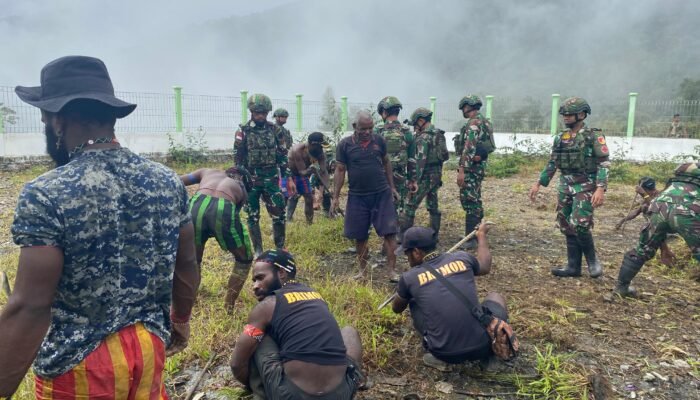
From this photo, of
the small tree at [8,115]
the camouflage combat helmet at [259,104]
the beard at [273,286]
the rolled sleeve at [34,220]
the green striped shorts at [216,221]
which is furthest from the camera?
the small tree at [8,115]

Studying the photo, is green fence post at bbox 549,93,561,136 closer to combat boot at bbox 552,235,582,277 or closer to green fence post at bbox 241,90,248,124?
green fence post at bbox 241,90,248,124

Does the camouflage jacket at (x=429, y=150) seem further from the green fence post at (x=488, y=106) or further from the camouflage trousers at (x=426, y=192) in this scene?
the green fence post at (x=488, y=106)

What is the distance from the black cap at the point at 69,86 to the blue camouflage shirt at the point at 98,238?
180 millimetres

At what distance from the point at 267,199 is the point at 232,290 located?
2040 millimetres

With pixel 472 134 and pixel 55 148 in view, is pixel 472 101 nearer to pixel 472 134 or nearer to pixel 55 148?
pixel 472 134

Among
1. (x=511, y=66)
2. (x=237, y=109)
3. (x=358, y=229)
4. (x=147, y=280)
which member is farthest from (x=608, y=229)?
(x=511, y=66)

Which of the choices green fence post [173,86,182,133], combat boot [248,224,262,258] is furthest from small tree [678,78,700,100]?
combat boot [248,224,262,258]

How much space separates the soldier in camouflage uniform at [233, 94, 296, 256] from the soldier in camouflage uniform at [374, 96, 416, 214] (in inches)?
52.7

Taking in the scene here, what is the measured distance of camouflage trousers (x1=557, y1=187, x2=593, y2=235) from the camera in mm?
5141

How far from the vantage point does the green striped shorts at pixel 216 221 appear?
4.06m

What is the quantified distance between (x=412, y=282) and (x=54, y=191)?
241 centimetres

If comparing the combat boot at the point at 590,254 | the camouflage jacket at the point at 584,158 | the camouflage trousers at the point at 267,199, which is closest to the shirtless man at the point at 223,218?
the camouflage trousers at the point at 267,199

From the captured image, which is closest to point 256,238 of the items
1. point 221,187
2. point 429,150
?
point 221,187

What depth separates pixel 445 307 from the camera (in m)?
3.34
